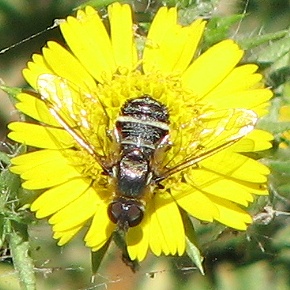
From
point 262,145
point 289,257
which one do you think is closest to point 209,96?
point 262,145

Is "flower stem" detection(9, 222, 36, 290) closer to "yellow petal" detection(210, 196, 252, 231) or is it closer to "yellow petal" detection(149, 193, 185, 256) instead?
"yellow petal" detection(149, 193, 185, 256)

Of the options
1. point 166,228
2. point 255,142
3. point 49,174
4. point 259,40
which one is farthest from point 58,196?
point 259,40

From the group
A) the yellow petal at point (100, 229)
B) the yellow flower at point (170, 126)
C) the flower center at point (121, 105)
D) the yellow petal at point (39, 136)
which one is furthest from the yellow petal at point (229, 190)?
the yellow petal at point (39, 136)

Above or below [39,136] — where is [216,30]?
above

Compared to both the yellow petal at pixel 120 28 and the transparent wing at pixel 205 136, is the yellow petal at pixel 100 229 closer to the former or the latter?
the transparent wing at pixel 205 136

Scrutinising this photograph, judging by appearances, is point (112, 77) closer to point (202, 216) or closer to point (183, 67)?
point (183, 67)

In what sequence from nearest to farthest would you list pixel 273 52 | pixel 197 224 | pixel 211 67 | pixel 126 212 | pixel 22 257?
pixel 126 212 → pixel 22 257 → pixel 211 67 → pixel 273 52 → pixel 197 224

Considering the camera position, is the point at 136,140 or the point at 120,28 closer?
the point at 136,140

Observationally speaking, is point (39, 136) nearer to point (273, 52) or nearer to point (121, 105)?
point (121, 105)
